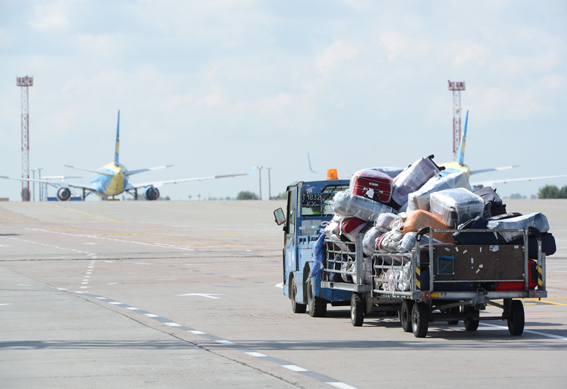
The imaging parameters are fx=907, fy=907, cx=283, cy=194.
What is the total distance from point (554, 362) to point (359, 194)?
446cm

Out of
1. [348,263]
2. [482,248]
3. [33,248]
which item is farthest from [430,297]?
[33,248]

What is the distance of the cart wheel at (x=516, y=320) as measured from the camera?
41.1 feet

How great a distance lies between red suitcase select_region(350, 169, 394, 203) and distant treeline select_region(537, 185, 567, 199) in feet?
465

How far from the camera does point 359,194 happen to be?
1362 cm

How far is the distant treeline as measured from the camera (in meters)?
149

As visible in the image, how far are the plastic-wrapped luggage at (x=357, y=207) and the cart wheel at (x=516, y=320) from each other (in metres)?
2.34

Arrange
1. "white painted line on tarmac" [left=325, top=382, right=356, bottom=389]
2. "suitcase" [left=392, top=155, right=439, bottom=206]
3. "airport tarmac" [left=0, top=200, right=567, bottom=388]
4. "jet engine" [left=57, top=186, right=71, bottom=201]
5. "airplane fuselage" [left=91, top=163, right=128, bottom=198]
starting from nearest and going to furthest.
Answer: "white painted line on tarmac" [left=325, top=382, right=356, bottom=389] → "airport tarmac" [left=0, top=200, right=567, bottom=388] → "suitcase" [left=392, top=155, right=439, bottom=206] → "airplane fuselage" [left=91, top=163, right=128, bottom=198] → "jet engine" [left=57, top=186, right=71, bottom=201]

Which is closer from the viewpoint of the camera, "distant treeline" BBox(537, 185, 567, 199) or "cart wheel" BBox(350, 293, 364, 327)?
"cart wheel" BBox(350, 293, 364, 327)

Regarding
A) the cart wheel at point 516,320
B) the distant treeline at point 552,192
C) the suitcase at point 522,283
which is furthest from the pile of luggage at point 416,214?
the distant treeline at point 552,192

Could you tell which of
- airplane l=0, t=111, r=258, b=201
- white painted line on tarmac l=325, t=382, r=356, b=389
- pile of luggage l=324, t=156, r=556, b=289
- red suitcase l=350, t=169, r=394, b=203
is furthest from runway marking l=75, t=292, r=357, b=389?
airplane l=0, t=111, r=258, b=201

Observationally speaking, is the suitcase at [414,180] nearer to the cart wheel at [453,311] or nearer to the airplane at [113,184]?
the cart wheel at [453,311]

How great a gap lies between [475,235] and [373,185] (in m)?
2.01

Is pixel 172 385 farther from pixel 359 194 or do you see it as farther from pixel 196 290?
pixel 196 290

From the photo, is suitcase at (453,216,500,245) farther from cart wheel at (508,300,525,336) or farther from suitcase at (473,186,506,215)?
cart wheel at (508,300,525,336)
